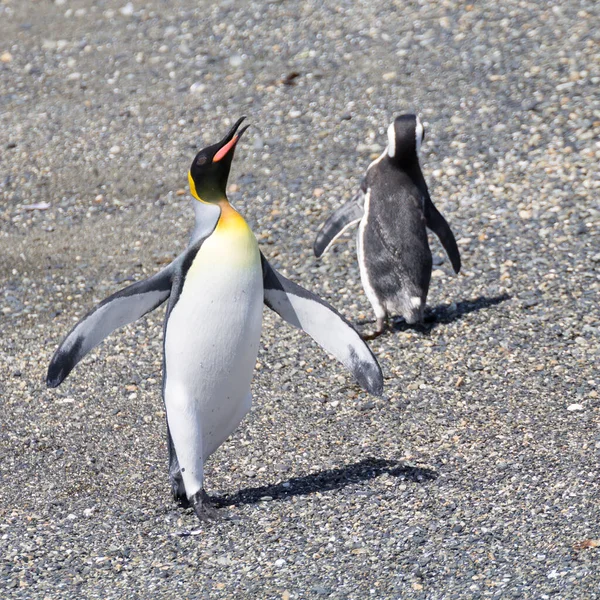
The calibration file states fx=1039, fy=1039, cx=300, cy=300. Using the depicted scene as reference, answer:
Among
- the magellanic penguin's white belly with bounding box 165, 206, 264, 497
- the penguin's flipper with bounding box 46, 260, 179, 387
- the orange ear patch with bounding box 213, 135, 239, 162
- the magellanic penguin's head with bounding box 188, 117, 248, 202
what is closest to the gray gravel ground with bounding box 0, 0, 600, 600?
the magellanic penguin's white belly with bounding box 165, 206, 264, 497

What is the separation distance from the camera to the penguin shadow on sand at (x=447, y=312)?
609 cm

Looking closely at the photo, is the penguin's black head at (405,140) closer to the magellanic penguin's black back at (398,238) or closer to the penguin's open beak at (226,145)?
the magellanic penguin's black back at (398,238)

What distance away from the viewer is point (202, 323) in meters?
4.22

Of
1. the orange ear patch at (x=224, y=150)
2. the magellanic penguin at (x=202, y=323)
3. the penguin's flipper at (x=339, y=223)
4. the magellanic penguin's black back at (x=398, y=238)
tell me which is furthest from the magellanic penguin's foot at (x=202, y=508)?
the penguin's flipper at (x=339, y=223)

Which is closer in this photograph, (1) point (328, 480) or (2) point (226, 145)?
(2) point (226, 145)

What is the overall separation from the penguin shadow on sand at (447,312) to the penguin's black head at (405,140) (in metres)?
0.92

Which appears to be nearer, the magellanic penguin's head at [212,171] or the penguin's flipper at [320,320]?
the magellanic penguin's head at [212,171]

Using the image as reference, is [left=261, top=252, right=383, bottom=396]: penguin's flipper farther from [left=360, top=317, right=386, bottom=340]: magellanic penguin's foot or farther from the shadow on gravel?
[left=360, top=317, right=386, bottom=340]: magellanic penguin's foot

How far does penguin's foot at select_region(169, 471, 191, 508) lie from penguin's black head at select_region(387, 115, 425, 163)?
270 cm

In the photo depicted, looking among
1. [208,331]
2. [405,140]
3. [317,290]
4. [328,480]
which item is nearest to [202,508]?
[328,480]

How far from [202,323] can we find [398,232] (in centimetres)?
215

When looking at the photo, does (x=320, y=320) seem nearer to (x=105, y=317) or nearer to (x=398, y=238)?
(x=105, y=317)

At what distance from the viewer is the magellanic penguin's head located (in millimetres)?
4199

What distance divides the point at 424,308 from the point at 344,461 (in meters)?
1.61
